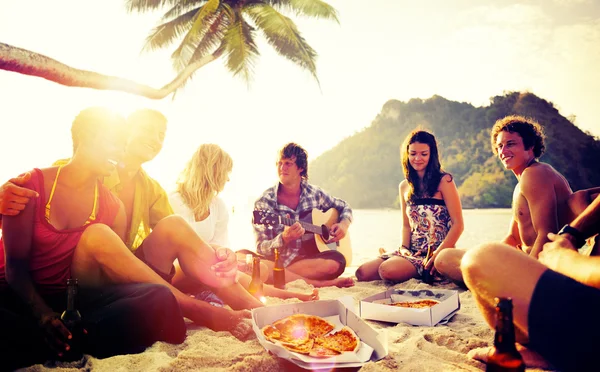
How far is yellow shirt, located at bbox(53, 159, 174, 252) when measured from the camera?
3.19m

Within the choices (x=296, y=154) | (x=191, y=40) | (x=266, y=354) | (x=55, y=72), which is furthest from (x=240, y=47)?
(x=266, y=354)

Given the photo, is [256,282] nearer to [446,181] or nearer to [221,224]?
[221,224]

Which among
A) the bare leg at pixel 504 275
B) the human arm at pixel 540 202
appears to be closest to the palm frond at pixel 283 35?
the human arm at pixel 540 202

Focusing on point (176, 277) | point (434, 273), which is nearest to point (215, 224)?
point (176, 277)

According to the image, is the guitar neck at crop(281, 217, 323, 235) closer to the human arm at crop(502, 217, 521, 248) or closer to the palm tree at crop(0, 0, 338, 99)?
the human arm at crop(502, 217, 521, 248)

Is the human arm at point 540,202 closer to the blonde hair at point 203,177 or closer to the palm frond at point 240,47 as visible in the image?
the blonde hair at point 203,177

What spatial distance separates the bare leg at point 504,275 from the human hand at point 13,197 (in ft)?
7.43

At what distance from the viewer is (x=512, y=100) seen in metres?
53.4

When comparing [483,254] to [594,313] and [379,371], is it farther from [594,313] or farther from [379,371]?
[379,371]

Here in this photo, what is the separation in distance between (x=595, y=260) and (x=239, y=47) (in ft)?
51.1

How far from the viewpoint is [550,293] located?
4.50 feet

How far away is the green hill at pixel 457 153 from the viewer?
1768 inches

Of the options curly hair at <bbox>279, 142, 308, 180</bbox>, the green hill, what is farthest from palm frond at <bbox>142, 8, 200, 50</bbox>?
the green hill

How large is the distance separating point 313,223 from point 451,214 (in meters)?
1.88
